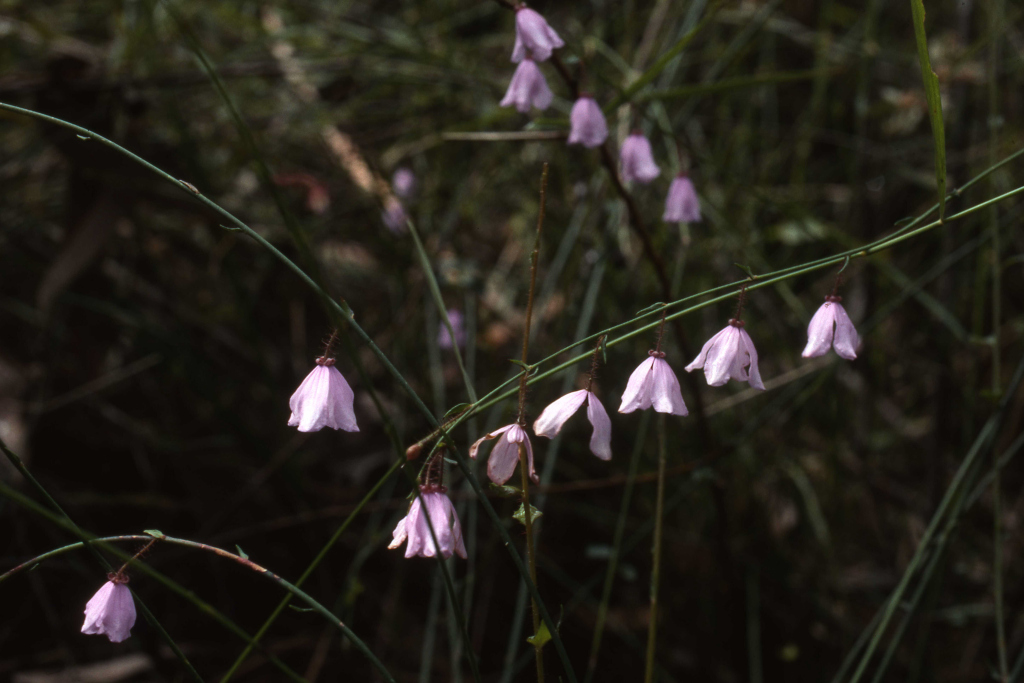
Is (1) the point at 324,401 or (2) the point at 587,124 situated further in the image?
(2) the point at 587,124

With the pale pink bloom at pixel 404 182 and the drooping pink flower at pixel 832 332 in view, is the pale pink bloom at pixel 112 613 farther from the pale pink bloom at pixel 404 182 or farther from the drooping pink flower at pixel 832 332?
the pale pink bloom at pixel 404 182

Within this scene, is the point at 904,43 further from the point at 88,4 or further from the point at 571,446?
the point at 88,4

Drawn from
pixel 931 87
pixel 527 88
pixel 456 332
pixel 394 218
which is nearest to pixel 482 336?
pixel 456 332

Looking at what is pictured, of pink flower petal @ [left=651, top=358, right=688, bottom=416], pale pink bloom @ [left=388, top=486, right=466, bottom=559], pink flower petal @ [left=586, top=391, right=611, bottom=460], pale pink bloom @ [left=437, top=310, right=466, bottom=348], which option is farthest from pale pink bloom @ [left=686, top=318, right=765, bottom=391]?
pale pink bloom @ [left=437, top=310, right=466, bottom=348]

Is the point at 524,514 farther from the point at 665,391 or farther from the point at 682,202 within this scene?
the point at 682,202

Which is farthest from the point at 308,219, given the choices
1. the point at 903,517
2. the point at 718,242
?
the point at 903,517

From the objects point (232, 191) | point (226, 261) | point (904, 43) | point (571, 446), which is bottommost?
point (571, 446)
